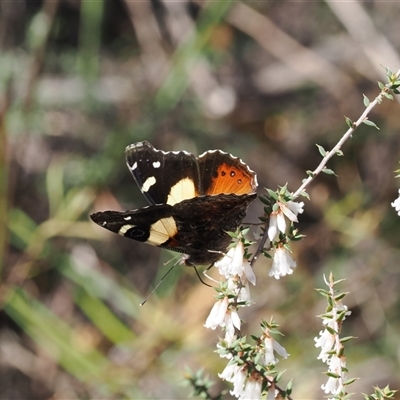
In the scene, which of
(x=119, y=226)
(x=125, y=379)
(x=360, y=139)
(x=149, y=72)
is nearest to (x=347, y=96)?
(x=360, y=139)

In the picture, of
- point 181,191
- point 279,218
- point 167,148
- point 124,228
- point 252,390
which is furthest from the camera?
point 167,148

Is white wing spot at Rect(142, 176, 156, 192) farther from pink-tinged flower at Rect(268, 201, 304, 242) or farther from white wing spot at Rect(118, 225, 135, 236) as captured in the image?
pink-tinged flower at Rect(268, 201, 304, 242)

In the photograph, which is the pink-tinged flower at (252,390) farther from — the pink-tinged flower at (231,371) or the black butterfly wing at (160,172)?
the black butterfly wing at (160,172)

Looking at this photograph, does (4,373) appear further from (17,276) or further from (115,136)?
(115,136)

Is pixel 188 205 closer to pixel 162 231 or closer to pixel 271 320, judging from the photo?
pixel 162 231

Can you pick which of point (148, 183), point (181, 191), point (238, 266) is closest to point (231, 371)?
point (238, 266)

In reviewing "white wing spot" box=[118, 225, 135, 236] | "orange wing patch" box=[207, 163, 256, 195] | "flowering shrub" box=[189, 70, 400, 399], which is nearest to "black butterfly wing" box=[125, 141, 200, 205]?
"orange wing patch" box=[207, 163, 256, 195]
